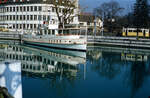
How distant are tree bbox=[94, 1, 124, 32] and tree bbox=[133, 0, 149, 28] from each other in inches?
626

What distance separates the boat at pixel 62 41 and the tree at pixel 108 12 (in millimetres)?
41946

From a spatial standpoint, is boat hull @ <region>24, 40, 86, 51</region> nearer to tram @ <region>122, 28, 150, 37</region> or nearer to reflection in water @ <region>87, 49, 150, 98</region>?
reflection in water @ <region>87, 49, 150, 98</region>

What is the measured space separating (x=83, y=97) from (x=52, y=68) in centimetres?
954

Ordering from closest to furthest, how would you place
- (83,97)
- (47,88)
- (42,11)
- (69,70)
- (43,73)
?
(83,97) → (47,88) → (43,73) → (69,70) → (42,11)

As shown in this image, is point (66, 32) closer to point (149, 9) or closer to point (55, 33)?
point (55, 33)

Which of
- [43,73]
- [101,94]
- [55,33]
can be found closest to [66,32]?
[55,33]

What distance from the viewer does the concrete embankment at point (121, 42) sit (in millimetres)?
41328

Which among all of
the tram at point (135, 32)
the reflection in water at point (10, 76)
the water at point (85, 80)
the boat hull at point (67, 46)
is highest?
the tram at point (135, 32)

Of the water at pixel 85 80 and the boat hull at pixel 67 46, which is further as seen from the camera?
the boat hull at pixel 67 46

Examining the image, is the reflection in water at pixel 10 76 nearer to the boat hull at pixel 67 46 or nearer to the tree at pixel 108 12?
the boat hull at pixel 67 46

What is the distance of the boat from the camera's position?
34.7m

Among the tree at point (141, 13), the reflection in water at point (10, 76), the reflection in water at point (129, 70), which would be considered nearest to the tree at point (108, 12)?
the tree at point (141, 13)

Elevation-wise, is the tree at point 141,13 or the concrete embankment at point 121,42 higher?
the tree at point 141,13

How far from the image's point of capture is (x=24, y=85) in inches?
652
